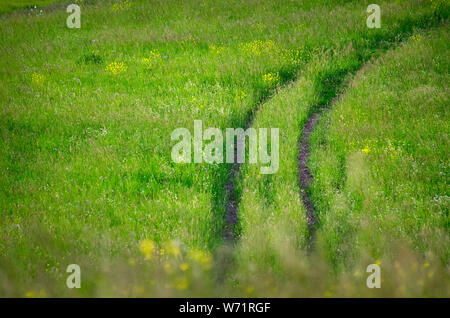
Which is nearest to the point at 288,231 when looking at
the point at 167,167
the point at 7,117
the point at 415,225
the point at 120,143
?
the point at 415,225

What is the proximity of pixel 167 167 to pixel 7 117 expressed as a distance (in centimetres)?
556

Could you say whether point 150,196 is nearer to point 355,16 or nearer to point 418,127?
Answer: point 418,127

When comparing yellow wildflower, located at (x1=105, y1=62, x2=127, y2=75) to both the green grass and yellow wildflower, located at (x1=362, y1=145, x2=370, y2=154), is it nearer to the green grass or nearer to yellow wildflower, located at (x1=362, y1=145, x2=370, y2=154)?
the green grass

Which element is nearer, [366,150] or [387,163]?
[387,163]

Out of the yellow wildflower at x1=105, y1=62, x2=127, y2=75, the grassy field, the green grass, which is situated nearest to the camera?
the grassy field

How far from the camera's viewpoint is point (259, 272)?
588cm

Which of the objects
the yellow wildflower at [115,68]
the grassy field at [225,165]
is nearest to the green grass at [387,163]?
the grassy field at [225,165]

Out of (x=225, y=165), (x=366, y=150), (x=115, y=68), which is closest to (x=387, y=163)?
(x=366, y=150)

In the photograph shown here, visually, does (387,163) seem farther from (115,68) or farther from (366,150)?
(115,68)

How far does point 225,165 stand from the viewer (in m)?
9.34

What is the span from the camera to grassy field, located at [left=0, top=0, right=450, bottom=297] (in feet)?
19.1

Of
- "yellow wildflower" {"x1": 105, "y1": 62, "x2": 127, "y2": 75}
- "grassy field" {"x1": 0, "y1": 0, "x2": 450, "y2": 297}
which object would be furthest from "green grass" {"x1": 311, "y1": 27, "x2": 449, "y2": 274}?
"yellow wildflower" {"x1": 105, "y1": 62, "x2": 127, "y2": 75}

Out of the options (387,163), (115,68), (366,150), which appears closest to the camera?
(387,163)

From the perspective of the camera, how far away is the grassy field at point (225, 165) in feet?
19.1
